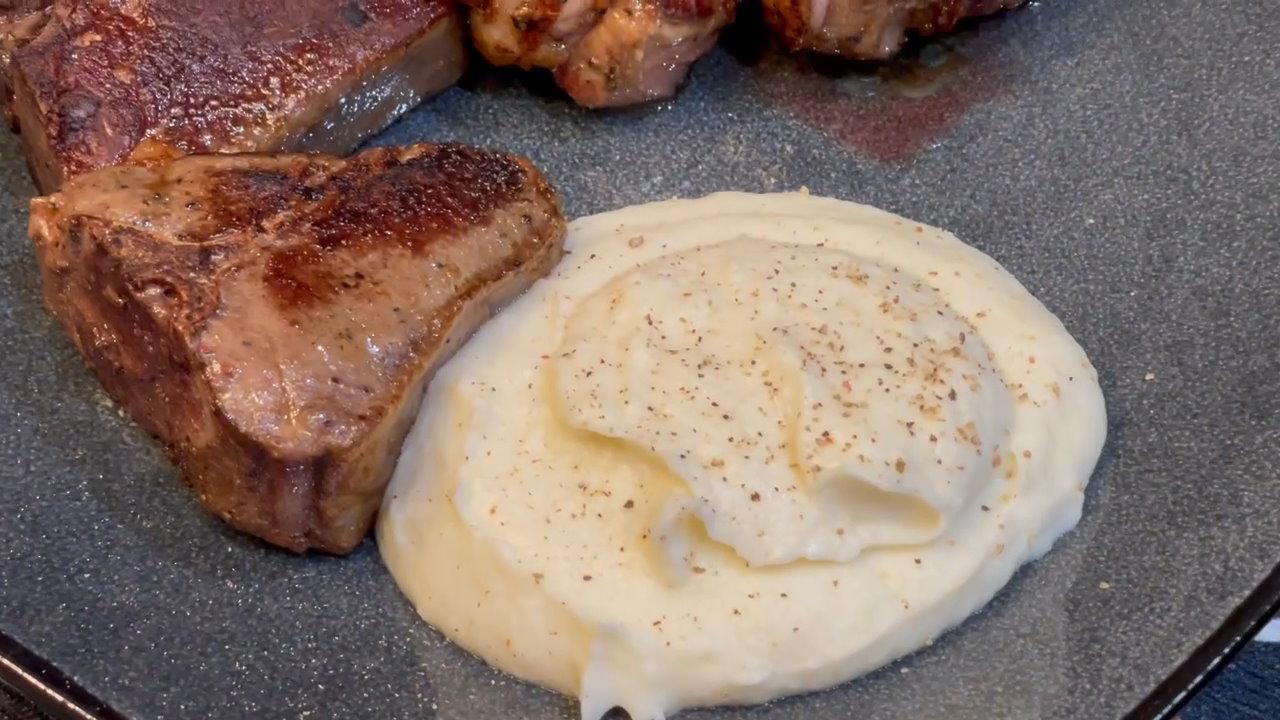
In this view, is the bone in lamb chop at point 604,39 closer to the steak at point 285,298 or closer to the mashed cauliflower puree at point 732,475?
the steak at point 285,298

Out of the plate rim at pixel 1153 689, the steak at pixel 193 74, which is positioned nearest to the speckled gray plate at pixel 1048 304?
the plate rim at pixel 1153 689

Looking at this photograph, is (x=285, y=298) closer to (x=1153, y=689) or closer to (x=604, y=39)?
(x=604, y=39)

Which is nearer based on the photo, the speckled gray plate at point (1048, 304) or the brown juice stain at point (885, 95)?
the speckled gray plate at point (1048, 304)

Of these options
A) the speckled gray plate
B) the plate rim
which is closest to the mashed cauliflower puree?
the speckled gray plate

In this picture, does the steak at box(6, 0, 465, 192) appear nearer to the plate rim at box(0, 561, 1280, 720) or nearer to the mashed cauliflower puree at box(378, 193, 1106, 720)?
the mashed cauliflower puree at box(378, 193, 1106, 720)

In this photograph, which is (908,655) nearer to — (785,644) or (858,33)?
(785,644)

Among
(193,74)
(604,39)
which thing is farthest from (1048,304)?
(193,74)

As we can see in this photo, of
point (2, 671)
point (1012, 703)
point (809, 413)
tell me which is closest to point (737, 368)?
point (809, 413)
